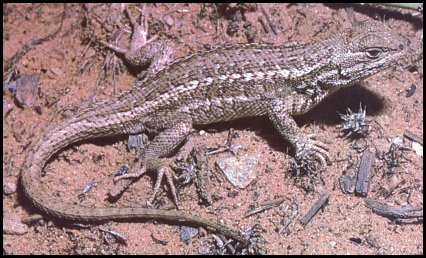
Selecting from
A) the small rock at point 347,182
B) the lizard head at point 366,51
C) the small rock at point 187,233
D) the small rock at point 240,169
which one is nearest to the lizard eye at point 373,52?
the lizard head at point 366,51

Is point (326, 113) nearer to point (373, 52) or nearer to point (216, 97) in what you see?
point (373, 52)

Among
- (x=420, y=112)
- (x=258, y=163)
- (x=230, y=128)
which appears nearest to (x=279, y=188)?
(x=258, y=163)

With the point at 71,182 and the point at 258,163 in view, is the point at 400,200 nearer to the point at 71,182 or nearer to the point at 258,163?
the point at 258,163

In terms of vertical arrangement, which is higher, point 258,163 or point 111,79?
point 111,79

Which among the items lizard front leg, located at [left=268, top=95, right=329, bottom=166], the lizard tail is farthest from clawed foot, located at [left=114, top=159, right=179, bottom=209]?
lizard front leg, located at [left=268, top=95, right=329, bottom=166]

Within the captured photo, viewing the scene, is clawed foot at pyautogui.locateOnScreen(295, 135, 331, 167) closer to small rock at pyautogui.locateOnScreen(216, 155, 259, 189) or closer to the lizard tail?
small rock at pyautogui.locateOnScreen(216, 155, 259, 189)

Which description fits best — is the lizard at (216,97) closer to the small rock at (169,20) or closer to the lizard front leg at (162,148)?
the lizard front leg at (162,148)
